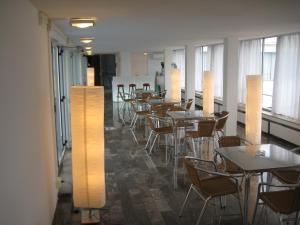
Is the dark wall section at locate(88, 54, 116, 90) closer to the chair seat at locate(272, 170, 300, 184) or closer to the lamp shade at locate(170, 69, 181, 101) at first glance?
the lamp shade at locate(170, 69, 181, 101)

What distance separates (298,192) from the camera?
2637mm

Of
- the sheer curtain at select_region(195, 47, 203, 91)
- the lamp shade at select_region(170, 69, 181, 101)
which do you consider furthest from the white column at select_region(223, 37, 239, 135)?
the sheer curtain at select_region(195, 47, 203, 91)

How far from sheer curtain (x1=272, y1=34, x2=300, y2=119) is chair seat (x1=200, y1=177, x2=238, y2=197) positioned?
12.9 ft

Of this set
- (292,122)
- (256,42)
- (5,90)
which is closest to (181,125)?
(292,122)

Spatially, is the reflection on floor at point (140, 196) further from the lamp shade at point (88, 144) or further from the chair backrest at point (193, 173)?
the chair backrest at point (193, 173)

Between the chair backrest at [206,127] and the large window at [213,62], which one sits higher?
the large window at [213,62]

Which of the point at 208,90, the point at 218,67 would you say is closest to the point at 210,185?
the point at 208,90

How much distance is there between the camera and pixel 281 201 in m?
2.85

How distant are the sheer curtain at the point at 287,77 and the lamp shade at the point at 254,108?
1841 mm

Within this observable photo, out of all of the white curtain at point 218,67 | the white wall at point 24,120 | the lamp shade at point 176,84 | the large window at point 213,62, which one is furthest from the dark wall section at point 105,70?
the white wall at point 24,120

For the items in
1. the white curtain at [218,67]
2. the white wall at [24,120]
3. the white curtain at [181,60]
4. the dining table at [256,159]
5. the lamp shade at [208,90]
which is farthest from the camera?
the white curtain at [181,60]

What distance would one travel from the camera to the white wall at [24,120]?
70.6 inches

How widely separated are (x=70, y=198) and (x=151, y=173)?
137 centimetres

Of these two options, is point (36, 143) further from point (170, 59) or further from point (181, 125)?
point (170, 59)
